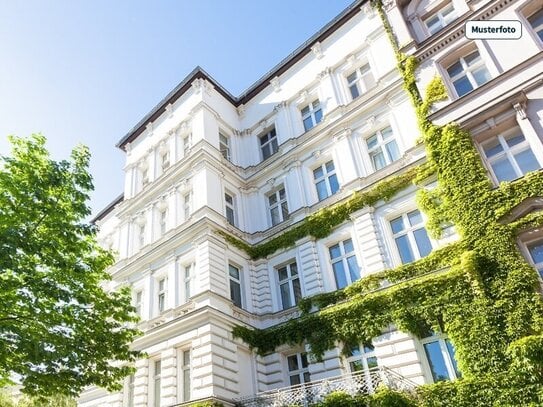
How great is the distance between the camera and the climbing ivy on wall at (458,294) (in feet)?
40.7

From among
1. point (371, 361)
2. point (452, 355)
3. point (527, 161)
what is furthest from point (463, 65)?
point (371, 361)

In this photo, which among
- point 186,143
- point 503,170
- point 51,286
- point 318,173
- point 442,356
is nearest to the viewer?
point 51,286

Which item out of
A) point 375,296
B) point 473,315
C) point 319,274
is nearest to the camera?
point 473,315

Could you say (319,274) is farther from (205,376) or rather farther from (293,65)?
(293,65)

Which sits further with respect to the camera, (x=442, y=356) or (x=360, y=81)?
(x=360, y=81)

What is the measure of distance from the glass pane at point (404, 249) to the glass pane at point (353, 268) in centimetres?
187

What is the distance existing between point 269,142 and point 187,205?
632cm

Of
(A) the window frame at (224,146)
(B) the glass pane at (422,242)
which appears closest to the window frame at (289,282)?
(B) the glass pane at (422,242)

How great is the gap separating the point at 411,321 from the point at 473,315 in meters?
2.08

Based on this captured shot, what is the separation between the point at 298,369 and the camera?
17562 mm

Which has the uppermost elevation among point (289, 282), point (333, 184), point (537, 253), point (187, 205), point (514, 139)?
point (187, 205)

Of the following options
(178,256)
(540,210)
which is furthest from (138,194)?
(540,210)

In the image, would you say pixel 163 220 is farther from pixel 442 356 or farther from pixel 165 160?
pixel 442 356

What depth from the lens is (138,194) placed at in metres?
26.4
